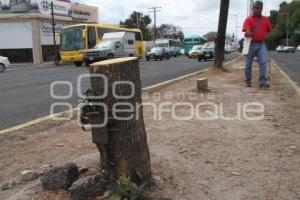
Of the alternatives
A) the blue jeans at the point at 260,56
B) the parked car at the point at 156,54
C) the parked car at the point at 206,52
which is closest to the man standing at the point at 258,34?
the blue jeans at the point at 260,56

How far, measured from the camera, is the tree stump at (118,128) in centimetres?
356

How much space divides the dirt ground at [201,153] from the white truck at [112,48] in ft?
74.0

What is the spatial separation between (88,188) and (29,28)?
47.6 m

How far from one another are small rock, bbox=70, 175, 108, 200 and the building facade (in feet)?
153

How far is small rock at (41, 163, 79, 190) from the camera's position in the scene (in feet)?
11.9

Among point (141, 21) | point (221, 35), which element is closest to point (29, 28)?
point (221, 35)

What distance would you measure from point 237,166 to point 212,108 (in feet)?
10.0

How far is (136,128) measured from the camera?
3670mm

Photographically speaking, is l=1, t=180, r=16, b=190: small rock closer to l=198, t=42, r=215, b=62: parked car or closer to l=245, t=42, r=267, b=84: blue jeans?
l=245, t=42, r=267, b=84: blue jeans

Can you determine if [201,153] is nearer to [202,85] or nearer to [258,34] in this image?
[202,85]

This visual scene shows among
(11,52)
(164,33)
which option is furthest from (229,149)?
(164,33)

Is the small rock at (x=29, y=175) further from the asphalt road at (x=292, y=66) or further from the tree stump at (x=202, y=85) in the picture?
the asphalt road at (x=292, y=66)

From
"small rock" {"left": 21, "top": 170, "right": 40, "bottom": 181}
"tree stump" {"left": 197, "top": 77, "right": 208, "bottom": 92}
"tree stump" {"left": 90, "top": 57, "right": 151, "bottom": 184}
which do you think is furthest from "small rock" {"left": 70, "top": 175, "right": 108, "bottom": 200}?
"tree stump" {"left": 197, "top": 77, "right": 208, "bottom": 92}

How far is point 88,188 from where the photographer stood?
A: 345 cm
